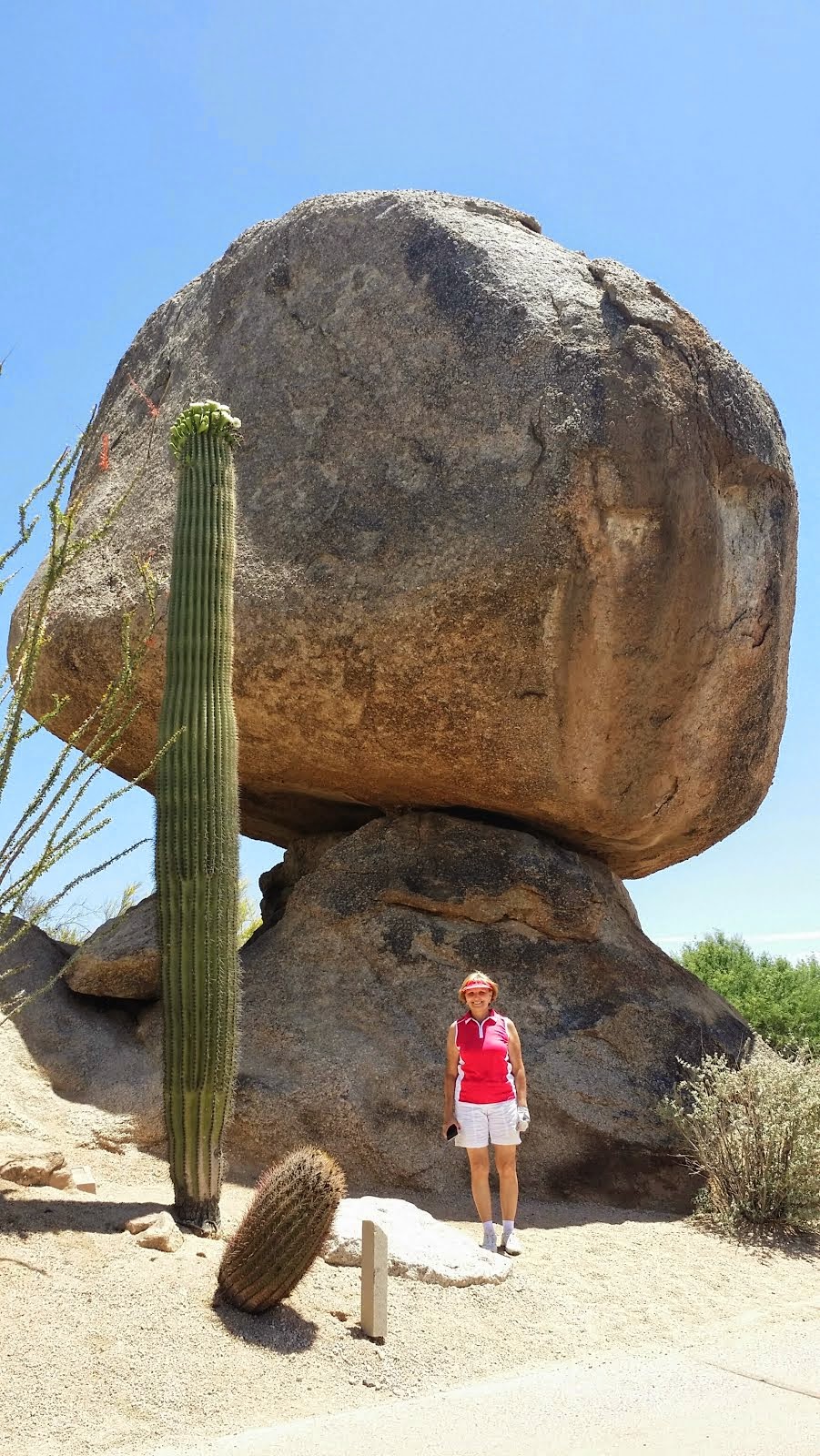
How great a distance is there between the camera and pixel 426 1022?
762 cm

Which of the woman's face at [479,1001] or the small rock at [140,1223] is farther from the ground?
the woman's face at [479,1001]

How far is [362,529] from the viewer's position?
7719 millimetres

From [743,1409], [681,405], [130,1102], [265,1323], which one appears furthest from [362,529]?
[743,1409]

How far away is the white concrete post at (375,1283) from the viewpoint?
4.75 meters

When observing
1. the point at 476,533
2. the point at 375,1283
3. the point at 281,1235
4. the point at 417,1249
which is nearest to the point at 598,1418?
the point at 375,1283

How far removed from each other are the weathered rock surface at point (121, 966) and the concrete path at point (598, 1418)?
12.2 feet

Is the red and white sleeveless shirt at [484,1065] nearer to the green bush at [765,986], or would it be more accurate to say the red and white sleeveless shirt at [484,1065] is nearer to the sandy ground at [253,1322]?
the sandy ground at [253,1322]

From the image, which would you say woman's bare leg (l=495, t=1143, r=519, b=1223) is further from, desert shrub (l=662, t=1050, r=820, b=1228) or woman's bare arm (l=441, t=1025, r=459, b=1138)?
desert shrub (l=662, t=1050, r=820, b=1228)

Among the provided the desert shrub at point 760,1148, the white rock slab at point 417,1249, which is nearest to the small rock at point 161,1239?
the white rock slab at point 417,1249

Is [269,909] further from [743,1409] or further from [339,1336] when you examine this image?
[743,1409]

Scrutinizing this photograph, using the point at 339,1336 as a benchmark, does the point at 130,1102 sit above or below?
above

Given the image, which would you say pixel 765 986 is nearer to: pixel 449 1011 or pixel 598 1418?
pixel 449 1011

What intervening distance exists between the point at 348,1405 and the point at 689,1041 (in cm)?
420

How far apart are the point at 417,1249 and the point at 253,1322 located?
3.20 ft
